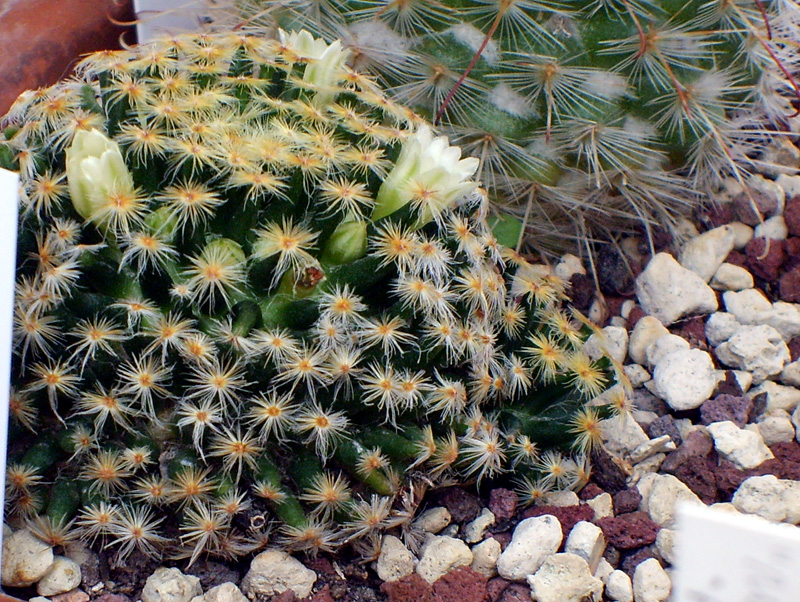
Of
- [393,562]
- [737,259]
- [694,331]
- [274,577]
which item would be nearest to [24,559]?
[274,577]

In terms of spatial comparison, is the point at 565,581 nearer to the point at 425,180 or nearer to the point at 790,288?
the point at 425,180

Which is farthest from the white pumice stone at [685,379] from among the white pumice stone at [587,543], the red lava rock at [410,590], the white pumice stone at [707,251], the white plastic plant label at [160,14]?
the white plastic plant label at [160,14]

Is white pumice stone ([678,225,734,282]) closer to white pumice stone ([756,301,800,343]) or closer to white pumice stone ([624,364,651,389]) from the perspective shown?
white pumice stone ([756,301,800,343])

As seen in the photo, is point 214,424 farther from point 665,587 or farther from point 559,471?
point 665,587

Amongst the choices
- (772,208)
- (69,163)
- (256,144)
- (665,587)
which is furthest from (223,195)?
(772,208)

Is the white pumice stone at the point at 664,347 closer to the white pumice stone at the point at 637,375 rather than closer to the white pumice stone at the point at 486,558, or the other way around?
the white pumice stone at the point at 637,375

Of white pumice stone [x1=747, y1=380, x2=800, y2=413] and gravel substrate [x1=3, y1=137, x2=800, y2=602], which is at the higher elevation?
gravel substrate [x1=3, y1=137, x2=800, y2=602]

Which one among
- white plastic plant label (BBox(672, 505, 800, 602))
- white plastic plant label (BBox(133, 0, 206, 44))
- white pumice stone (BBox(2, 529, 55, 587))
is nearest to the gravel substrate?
white pumice stone (BBox(2, 529, 55, 587))
